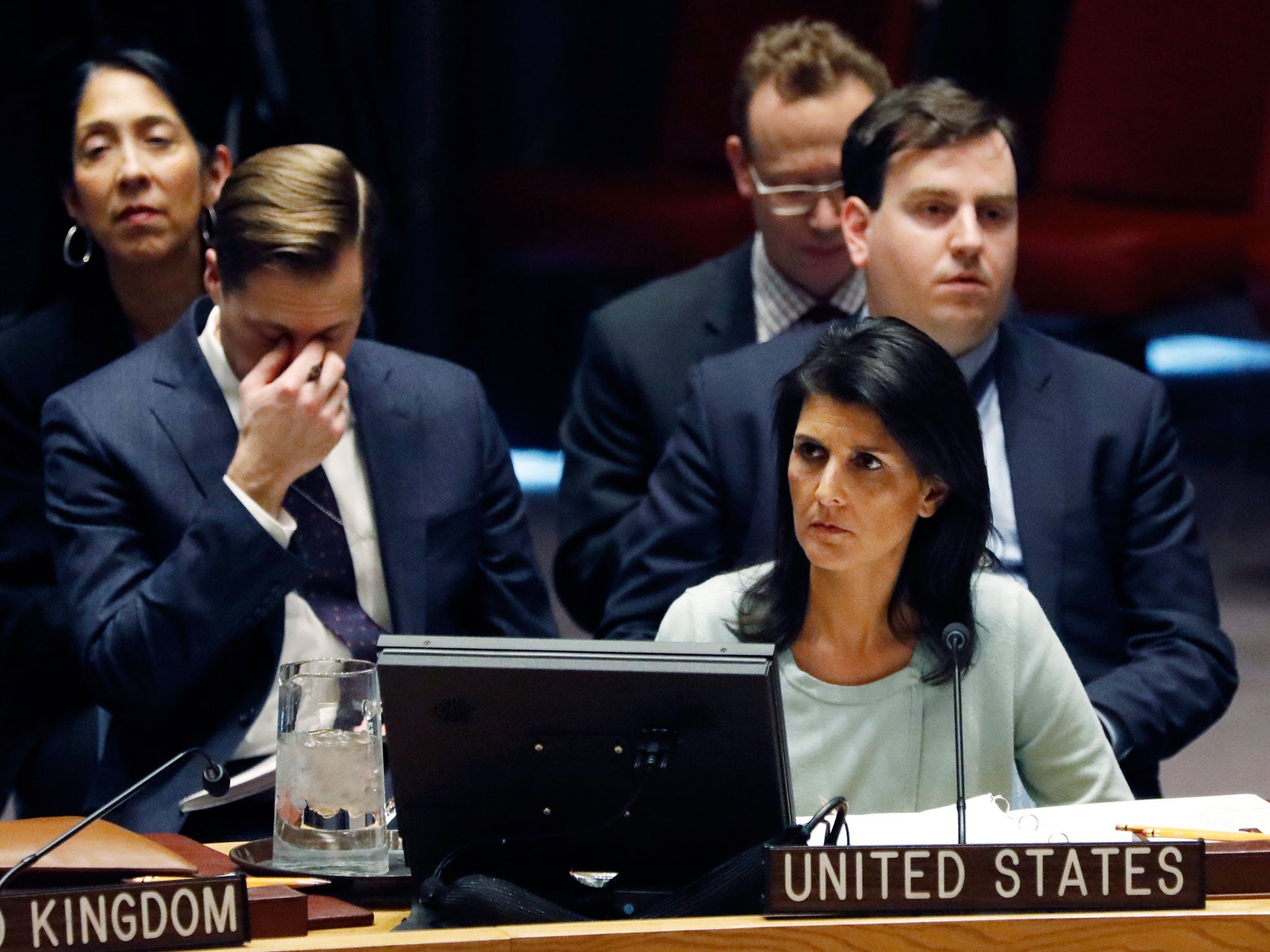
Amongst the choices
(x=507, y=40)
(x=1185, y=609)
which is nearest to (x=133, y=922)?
(x=1185, y=609)

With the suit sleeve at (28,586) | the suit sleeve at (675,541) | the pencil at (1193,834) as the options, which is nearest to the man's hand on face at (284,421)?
the suit sleeve at (675,541)

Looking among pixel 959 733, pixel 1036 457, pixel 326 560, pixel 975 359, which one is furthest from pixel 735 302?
pixel 959 733

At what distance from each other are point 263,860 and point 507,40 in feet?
13.8

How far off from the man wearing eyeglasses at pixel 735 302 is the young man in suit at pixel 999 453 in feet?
1.18

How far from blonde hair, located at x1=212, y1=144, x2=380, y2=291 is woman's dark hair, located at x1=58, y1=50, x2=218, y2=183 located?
0.57 metres

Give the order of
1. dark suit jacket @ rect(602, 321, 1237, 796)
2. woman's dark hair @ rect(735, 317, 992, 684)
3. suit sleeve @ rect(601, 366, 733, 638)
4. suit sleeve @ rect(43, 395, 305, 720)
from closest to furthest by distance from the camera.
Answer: woman's dark hair @ rect(735, 317, 992, 684)
suit sleeve @ rect(43, 395, 305, 720)
dark suit jacket @ rect(602, 321, 1237, 796)
suit sleeve @ rect(601, 366, 733, 638)

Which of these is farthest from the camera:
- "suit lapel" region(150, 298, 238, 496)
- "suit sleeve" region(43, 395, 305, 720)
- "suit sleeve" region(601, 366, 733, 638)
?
"suit sleeve" region(601, 366, 733, 638)

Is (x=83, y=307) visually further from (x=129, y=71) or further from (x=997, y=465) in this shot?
(x=997, y=465)

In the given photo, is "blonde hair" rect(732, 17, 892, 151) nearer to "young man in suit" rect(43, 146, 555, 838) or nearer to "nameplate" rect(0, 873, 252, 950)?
"young man in suit" rect(43, 146, 555, 838)

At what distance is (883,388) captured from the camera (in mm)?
2092

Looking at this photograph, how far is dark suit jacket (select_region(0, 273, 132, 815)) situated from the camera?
9.39ft

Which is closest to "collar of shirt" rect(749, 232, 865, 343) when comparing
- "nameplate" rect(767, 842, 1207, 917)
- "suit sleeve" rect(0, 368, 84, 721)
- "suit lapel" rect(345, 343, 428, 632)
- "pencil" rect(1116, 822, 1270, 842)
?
"suit lapel" rect(345, 343, 428, 632)

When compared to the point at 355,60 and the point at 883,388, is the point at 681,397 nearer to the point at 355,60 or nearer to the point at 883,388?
the point at 883,388

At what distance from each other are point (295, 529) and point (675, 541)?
52 cm
